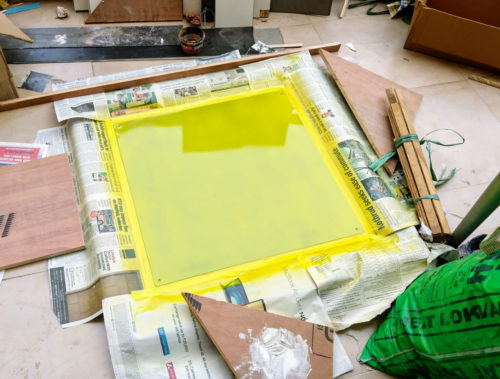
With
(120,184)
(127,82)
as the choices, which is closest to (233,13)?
(127,82)

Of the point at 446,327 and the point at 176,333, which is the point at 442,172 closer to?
the point at 446,327

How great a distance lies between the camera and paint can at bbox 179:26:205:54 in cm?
198

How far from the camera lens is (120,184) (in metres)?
1.53

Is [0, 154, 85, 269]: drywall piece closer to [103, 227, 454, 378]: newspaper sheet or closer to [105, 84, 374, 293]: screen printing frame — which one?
[105, 84, 374, 293]: screen printing frame

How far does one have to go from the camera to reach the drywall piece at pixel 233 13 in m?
2.10

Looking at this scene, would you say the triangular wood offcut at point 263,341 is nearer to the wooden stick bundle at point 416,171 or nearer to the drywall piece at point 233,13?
the wooden stick bundle at point 416,171

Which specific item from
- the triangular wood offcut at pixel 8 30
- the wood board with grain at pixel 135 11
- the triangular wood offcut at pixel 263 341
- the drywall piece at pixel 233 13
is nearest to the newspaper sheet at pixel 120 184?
the triangular wood offcut at pixel 263 341

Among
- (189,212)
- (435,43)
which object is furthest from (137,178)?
(435,43)

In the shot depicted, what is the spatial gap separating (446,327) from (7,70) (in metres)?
1.62

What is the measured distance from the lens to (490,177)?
1.70 m

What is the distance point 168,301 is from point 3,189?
677mm

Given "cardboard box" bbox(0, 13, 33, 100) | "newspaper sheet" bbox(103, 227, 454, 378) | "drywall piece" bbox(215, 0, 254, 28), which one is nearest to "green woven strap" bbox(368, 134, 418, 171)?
"newspaper sheet" bbox(103, 227, 454, 378)

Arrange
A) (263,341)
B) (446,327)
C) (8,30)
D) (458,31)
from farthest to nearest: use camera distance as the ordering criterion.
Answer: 1. (458,31)
2. (8,30)
3. (263,341)
4. (446,327)

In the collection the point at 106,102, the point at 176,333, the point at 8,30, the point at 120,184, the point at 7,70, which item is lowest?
the point at 176,333
